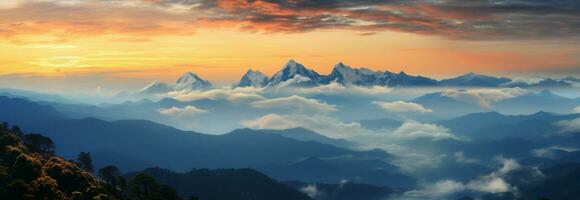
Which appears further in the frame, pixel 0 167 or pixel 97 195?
pixel 0 167

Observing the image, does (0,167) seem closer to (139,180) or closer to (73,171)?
(73,171)

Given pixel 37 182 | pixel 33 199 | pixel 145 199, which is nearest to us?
pixel 33 199

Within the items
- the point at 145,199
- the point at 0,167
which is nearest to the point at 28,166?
the point at 0,167

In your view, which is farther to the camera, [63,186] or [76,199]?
[63,186]

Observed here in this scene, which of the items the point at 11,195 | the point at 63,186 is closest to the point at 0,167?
the point at 63,186

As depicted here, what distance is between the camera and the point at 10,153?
167 metres

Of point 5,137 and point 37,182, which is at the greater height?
point 5,137

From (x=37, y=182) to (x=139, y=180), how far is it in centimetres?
4956

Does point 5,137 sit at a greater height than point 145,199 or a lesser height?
greater

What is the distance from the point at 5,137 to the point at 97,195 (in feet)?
230

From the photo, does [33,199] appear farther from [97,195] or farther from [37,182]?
[97,195]

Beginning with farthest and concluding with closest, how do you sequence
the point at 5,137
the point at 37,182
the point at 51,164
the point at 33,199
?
the point at 5,137 → the point at 51,164 → the point at 37,182 → the point at 33,199

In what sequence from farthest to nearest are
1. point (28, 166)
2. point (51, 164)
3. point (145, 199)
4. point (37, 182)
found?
point (145, 199) → point (51, 164) → point (28, 166) → point (37, 182)

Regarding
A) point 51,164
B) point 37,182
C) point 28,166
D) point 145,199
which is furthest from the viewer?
point 145,199
